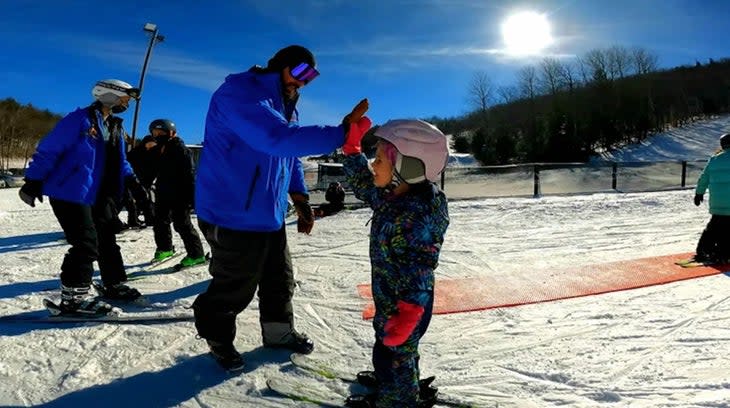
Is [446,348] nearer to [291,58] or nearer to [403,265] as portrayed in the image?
[403,265]

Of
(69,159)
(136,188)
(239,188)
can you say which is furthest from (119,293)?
(239,188)

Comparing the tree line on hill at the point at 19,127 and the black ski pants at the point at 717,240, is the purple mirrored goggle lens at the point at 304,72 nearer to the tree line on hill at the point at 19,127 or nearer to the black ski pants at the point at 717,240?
the black ski pants at the point at 717,240

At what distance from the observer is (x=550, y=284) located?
4.93m

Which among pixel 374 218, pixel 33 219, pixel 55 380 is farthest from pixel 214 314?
pixel 33 219

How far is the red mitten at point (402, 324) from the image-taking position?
80.2 inches

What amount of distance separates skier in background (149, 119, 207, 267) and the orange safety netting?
7.25ft

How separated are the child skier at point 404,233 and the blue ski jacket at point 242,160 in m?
0.50

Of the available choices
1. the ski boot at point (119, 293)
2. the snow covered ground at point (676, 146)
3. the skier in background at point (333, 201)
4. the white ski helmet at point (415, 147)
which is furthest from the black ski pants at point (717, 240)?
the snow covered ground at point (676, 146)

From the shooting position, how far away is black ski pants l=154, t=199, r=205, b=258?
5832 mm

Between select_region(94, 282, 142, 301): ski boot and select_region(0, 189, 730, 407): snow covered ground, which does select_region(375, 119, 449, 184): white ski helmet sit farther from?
select_region(94, 282, 142, 301): ski boot

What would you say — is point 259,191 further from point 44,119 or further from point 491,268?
point 44,119

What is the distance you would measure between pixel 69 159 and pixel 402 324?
2.92 m

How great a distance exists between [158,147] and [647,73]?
168ft

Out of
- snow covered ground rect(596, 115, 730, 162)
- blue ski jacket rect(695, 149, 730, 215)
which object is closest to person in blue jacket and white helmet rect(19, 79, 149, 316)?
blue ski jacket rect(695, 149, 730, 215)
